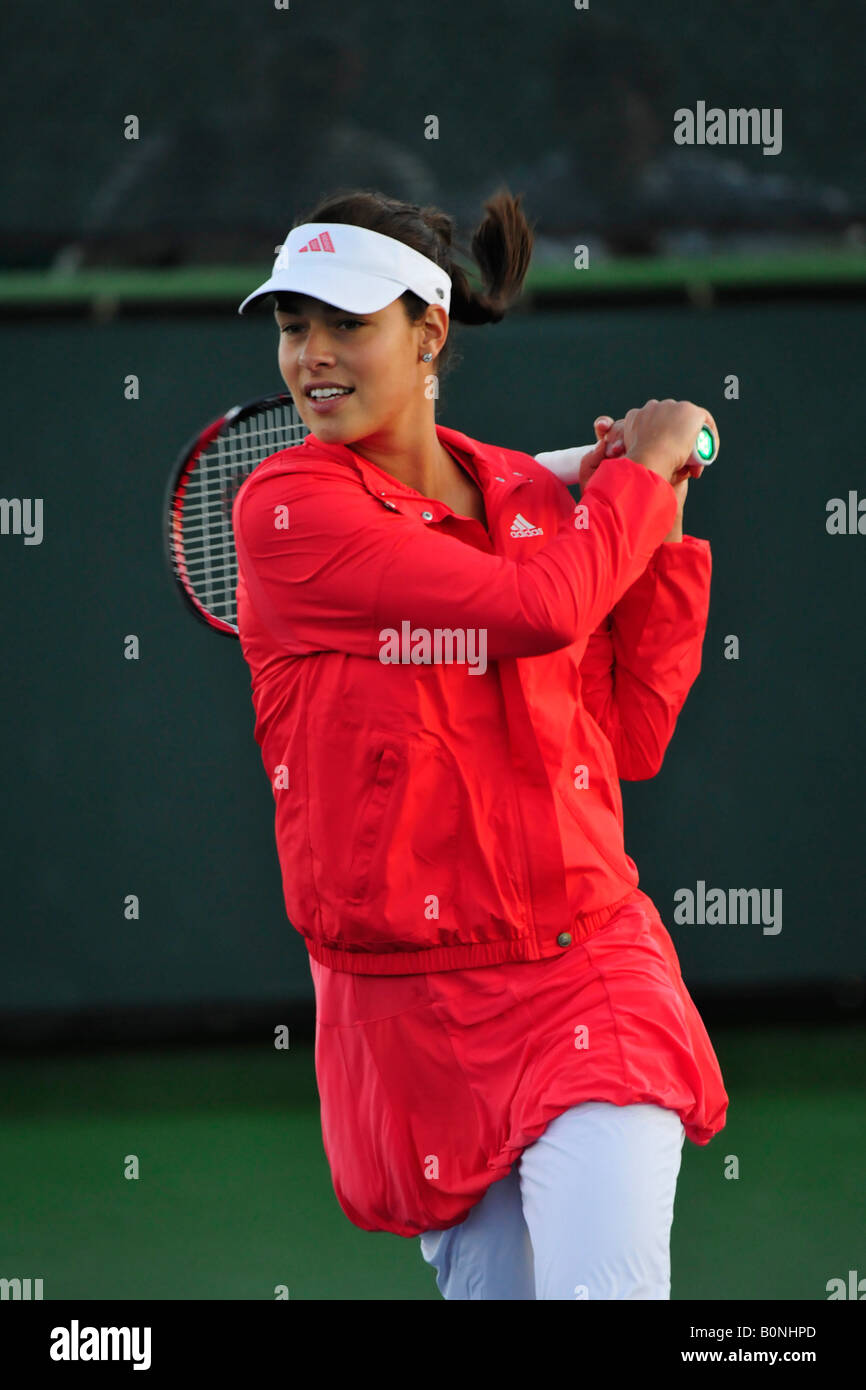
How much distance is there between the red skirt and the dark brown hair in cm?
70

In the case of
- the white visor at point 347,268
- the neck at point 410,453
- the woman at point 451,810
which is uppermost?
the white visor at point 347,268

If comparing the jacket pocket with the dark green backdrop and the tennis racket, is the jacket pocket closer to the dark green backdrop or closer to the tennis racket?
the tennis racket

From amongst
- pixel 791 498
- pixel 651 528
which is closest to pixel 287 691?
pixel 651 528

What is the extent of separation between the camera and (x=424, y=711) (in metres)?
1.71

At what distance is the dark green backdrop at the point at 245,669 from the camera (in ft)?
13.2

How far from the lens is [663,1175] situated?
1.68 m

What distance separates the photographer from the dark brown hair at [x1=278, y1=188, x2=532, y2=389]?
184 centimetres

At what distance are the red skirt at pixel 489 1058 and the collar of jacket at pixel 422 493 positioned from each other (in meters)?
0.48

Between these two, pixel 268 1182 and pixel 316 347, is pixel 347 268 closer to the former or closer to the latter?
pixel 316 347

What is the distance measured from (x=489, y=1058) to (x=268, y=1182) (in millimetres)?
1863

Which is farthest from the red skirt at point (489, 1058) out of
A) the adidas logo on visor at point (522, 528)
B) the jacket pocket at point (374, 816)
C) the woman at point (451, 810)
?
the adidas logo on visor at point (522, 528)

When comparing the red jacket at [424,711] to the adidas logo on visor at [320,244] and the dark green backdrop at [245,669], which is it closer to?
the adidas logo on visor at [320,244]

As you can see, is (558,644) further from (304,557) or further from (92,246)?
(92,246)

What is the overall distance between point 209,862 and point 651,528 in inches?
96.1
